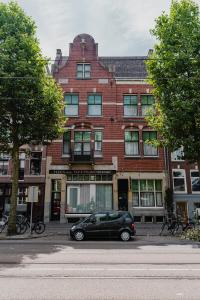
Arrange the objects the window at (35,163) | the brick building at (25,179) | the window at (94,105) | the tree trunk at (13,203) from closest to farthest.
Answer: the tree trunk at (13,203) < the brick building at (25,179) < the window at (35,163) < the window at (94,105)

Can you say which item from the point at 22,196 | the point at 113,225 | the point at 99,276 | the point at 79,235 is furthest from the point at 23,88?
the point at 99,276

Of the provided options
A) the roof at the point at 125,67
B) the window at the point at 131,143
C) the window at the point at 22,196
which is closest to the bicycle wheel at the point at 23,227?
the window at the point at 22,196

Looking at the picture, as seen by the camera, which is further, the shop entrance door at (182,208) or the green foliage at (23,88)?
the shop entrance door at (182,208)

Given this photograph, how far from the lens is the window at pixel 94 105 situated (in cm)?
2644

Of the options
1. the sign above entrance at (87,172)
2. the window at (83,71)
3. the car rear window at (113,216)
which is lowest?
the car rear window at (113,216)

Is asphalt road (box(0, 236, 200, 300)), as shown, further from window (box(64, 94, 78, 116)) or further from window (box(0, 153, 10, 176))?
window (box(64, 94, 78, 116))

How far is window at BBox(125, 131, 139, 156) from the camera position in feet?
84.2

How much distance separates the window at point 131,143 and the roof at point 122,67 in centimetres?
547

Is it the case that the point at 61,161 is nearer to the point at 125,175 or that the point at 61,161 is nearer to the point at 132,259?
the point at 125,175

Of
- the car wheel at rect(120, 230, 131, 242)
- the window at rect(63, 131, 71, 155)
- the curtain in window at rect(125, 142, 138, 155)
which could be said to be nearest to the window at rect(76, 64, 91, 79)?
the window at rect(63, 131, 71, 155)

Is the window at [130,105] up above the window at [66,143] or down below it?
above

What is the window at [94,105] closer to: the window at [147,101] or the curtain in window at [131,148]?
the curtain in window at [131,148]

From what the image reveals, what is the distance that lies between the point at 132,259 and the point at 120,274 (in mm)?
2266

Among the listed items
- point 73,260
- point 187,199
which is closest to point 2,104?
point 73,260
